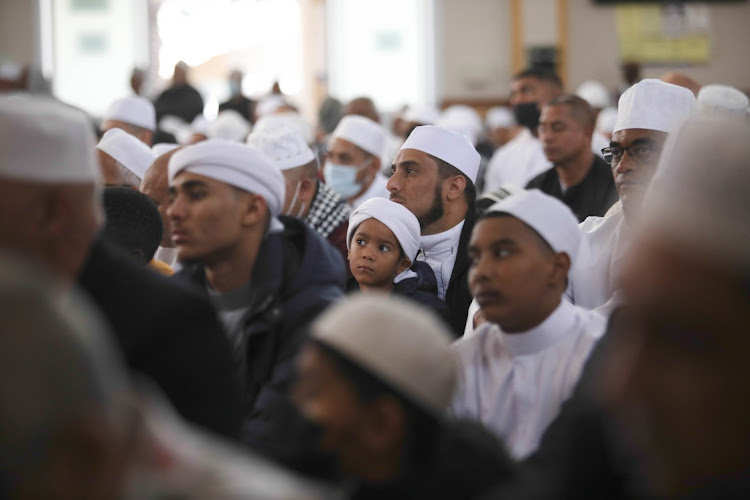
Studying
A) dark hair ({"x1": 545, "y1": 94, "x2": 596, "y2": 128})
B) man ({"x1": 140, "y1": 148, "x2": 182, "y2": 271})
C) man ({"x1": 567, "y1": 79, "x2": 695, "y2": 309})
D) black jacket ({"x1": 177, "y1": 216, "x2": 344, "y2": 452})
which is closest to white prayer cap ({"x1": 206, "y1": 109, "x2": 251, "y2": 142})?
dark hair ({"x1": 545, "y1": 94, "x2": 596, "y2": 128})

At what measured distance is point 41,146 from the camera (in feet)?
7.35

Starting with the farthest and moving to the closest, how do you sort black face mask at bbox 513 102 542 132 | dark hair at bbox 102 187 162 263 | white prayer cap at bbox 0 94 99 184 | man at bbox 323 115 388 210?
black face mask at bbox 513 102 542 132 < man at bbox 323 115 388 210 < dark hair at bbox 102 187 162 263 < white prayer cap at bbox 0 94 99 184

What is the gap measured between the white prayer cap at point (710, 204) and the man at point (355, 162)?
4.46m

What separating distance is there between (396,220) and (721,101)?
1990 mm

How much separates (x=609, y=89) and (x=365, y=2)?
3.57 m

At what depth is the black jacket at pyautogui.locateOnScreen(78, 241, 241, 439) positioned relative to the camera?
2289 mm

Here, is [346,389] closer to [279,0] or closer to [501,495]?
[501,495]

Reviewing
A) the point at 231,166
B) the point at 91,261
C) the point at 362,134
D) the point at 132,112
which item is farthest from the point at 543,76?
the point at 91,261

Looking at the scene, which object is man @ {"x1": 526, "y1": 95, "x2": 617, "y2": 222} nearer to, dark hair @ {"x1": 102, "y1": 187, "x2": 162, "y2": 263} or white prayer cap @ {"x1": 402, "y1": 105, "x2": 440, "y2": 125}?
dark hair @ {"x1": 102, "y1": 187, "x2": 162, "y2": 263}

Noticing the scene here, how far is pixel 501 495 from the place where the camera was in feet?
6.31

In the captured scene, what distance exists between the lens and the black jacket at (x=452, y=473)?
1992mm

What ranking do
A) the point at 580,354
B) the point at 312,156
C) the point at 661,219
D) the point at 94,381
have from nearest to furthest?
the point at 94,381, the point at 661,219, the point at 580,354, the point at 312,156

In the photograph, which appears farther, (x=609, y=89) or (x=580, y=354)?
(x=609, y=89)

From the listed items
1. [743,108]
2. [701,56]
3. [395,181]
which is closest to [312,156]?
[395,181]
